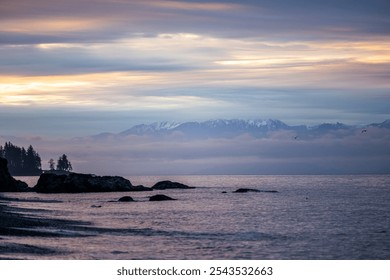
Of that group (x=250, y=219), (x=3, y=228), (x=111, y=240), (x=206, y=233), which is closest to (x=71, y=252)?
(x=111, y=240)

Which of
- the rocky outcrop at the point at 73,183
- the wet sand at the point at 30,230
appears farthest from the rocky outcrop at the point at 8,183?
the wet sand at the point at 30,230

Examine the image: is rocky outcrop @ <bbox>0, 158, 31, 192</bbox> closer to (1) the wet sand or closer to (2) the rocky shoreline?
(2) the rocky shoreline

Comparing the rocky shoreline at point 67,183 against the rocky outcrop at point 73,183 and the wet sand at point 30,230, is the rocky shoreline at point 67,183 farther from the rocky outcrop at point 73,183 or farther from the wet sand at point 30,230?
the wet sand at point 30,230

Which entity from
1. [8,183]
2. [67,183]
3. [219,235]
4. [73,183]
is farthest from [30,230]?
[8,183]

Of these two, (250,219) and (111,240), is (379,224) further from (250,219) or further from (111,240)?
(111,240)

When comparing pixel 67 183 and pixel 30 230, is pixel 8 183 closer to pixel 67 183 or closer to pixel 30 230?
pixel 67 183

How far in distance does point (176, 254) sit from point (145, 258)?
11.9 ft

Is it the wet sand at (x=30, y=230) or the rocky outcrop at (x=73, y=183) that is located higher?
the rocky outcrop at (x=73, y=183)

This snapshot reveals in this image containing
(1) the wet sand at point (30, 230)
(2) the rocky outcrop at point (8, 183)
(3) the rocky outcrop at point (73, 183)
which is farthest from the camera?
A: (3) the rocky outcrop at point (73, 183)

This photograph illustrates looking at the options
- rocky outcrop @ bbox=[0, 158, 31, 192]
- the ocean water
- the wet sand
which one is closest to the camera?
the wet sand

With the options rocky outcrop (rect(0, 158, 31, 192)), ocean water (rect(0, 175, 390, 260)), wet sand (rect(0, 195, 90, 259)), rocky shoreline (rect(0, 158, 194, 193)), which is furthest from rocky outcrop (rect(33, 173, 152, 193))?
wet sand (rect(0, 195, 90, 259))

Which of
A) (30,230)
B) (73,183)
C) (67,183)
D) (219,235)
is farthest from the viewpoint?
(73,183)
